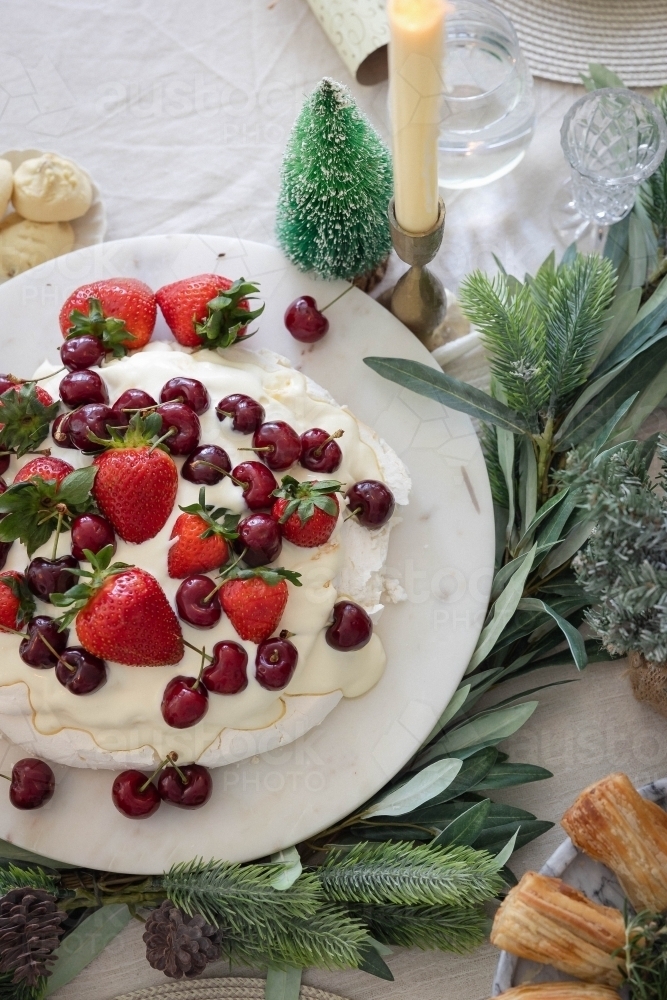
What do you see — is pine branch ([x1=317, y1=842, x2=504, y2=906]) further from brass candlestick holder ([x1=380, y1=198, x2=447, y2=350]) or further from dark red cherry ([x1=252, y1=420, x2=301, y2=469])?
brass candlestick holder ([x1=380, y1=198, x2=447, y2=350])

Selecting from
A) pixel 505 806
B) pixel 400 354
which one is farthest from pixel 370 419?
pixel 505 806

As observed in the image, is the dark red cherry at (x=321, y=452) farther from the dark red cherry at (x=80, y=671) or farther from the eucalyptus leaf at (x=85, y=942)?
the eucalyptus leaf at (x=85, y=942)

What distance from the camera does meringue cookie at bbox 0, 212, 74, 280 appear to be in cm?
131

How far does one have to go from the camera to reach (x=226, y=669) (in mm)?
1001

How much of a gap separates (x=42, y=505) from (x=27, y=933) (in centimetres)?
43

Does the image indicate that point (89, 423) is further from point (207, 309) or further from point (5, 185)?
point (5, 185)

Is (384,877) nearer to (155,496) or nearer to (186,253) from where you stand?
(155,496)

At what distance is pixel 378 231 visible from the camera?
3.88 ft

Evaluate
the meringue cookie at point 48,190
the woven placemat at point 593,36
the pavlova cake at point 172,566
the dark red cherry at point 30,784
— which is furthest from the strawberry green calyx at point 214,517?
the woven placemat at point 593,36

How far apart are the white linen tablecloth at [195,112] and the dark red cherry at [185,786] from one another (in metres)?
0.71

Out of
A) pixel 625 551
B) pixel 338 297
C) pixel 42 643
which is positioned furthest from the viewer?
pixel 338 297

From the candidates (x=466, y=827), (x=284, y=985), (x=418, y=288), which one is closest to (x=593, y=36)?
(x=418, y=288)

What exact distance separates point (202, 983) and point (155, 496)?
1.73 ft

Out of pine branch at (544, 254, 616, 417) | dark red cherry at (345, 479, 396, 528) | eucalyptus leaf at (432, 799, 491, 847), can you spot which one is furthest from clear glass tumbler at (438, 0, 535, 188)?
eucalyptus leaf at (432, 799, 491, 847)
